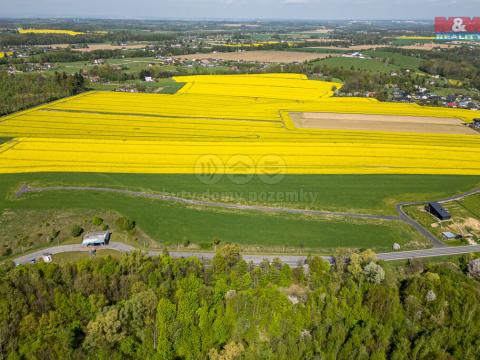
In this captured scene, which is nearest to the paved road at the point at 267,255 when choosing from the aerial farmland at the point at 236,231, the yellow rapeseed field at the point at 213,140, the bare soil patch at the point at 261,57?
the aerial farmland at the point at 236,231

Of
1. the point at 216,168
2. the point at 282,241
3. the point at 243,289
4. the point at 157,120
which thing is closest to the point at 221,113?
the point at 157,120

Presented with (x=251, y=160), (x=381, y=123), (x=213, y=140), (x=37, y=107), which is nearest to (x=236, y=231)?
(x=251, y=160)

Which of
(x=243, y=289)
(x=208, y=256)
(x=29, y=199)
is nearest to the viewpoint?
(x=243, y=289)

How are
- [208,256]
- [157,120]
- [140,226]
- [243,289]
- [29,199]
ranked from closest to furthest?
[243,289]
[208,256]
[140,226]
[29,199]
[157,120]

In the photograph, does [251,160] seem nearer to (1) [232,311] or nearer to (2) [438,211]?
(2) [438,211]

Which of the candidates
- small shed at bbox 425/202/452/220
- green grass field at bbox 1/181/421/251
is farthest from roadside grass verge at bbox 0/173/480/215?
green grass field at bbox 1/181/421/251

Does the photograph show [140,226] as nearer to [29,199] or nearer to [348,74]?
[29,199]

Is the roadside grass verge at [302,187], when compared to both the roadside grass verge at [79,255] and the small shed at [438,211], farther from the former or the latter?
the roadside grass verge at [79,255]
